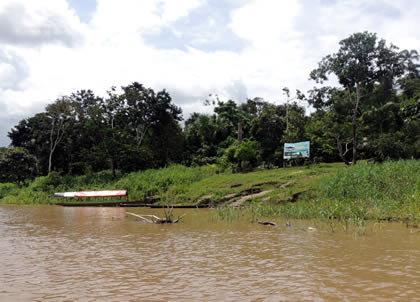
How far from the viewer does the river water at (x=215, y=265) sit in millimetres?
5445

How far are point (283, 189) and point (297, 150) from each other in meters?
8.63

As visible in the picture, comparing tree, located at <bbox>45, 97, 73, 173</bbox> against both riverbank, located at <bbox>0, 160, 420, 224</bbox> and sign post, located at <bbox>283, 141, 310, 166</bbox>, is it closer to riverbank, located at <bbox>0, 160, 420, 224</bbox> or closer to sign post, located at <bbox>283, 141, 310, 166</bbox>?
riverbank, located at <bbox>0, 160, 420, 224</bbox>

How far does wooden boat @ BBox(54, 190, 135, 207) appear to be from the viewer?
26.1m

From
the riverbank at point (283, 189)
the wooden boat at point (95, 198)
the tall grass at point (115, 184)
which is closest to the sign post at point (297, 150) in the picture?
the riverbank at point (283, 189)

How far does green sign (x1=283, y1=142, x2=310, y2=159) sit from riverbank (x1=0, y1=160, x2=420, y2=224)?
97.3 inches

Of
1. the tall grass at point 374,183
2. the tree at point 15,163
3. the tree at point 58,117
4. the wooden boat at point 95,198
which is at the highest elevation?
the tree at point 58,117

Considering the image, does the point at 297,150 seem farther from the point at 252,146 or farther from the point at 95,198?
the point at 95,198

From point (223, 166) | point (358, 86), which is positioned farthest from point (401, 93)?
point (223, 166)

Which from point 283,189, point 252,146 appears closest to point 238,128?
point 252,146

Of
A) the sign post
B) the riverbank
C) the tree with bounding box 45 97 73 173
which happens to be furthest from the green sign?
the tree with bounding box 45 97 73 173

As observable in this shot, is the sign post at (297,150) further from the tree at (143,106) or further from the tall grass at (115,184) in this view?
the tree at (143,106)

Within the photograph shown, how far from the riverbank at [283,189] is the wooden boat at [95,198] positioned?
4.37ft

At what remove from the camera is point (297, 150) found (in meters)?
28.5

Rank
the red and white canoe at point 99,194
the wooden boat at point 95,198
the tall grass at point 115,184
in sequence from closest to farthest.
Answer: the wooden boat at point 95,198, the red and white canoe at point 99,194, the tall grass at point 115,184
